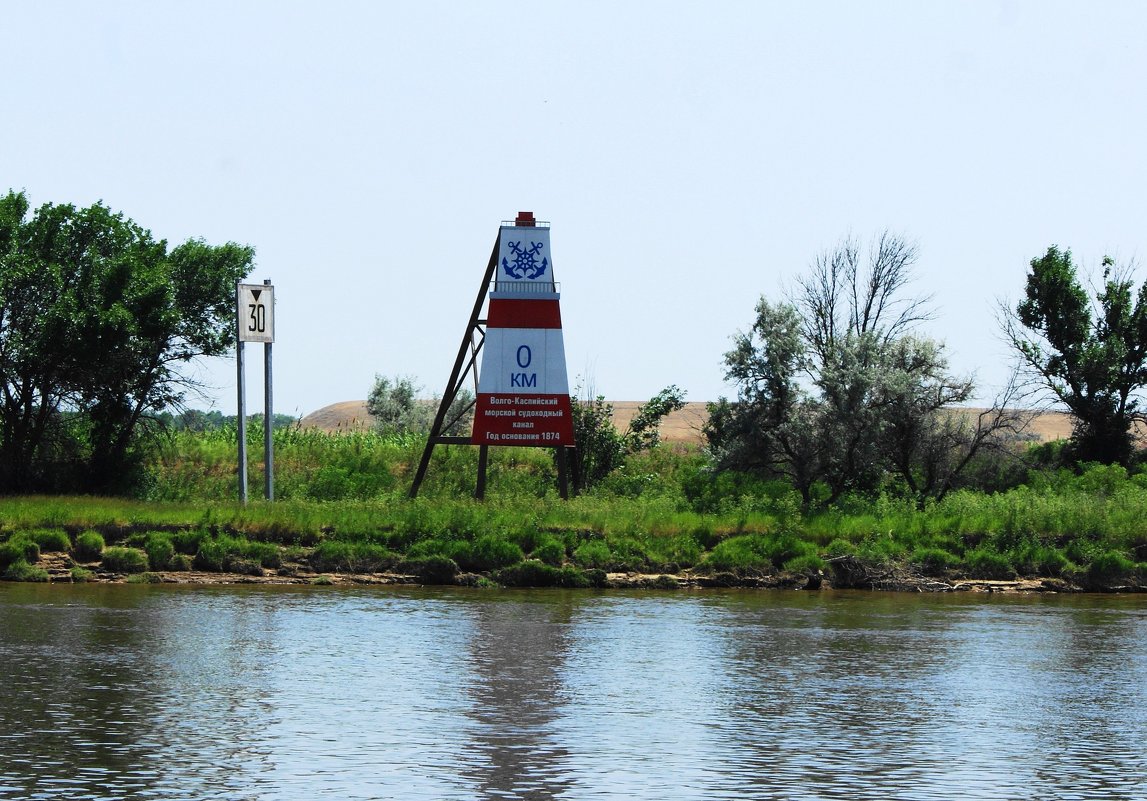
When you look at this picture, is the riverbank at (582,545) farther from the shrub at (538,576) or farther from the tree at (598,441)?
the tree at (598,441)

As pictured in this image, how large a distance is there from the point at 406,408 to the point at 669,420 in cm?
4436

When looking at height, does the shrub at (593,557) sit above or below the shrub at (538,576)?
above

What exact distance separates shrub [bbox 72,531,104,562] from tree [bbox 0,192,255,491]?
8.41 meters

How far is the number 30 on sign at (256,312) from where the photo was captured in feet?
124

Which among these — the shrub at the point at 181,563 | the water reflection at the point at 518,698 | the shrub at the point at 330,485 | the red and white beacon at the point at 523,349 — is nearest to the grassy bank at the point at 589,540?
the shrub at the point at 181,563

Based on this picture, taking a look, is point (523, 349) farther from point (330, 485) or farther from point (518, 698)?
point (518, 698)

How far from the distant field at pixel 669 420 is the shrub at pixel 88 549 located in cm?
5127

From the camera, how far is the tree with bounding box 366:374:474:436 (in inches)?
2498

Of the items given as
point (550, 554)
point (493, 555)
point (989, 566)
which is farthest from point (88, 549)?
point (989, 566)

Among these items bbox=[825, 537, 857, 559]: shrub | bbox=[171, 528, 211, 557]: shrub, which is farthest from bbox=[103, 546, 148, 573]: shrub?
bbox=[825, 537, 857, 559]: shrub

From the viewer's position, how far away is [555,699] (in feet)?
59.0

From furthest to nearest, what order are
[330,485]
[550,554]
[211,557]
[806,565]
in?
[330,485], [806,565], [550,554], [211,557]

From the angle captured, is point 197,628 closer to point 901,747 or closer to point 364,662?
point 364,662

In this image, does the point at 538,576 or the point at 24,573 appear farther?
the point at 538,576
